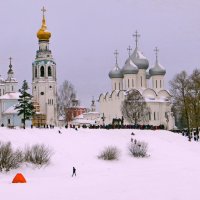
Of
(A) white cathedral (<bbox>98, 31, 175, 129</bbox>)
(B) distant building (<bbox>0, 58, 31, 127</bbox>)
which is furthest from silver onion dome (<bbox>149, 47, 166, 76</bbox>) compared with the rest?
(B) distant building (<bbox>0, 58, 31, 127</bbox>)

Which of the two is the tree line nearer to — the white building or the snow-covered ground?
the snow-covered ground

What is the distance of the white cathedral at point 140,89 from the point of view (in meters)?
89.0

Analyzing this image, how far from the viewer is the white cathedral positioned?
89000mm

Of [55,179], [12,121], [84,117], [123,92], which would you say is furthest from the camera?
[84,117]

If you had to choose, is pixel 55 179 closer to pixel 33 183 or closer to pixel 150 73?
pixel 33 183

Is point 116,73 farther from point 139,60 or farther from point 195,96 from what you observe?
point 195,96

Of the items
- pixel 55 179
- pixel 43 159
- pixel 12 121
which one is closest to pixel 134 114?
pixel 12 121

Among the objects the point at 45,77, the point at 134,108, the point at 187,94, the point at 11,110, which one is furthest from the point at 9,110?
the point at 187,94

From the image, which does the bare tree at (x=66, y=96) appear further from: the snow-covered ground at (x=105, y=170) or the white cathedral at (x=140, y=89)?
the snow-covered ground at (x=105, y=170)

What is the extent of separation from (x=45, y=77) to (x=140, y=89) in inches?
605

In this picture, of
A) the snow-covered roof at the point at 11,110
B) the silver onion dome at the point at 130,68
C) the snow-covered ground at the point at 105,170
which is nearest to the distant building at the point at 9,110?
the snow-covered roof at the point at 11,110

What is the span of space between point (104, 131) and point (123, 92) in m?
31.9

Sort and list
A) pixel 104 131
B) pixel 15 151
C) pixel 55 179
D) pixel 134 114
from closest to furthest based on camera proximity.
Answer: pixel 55 179
pixel 15 151
pixel 104 131
pixel 134 114

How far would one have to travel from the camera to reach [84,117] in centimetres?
12212
